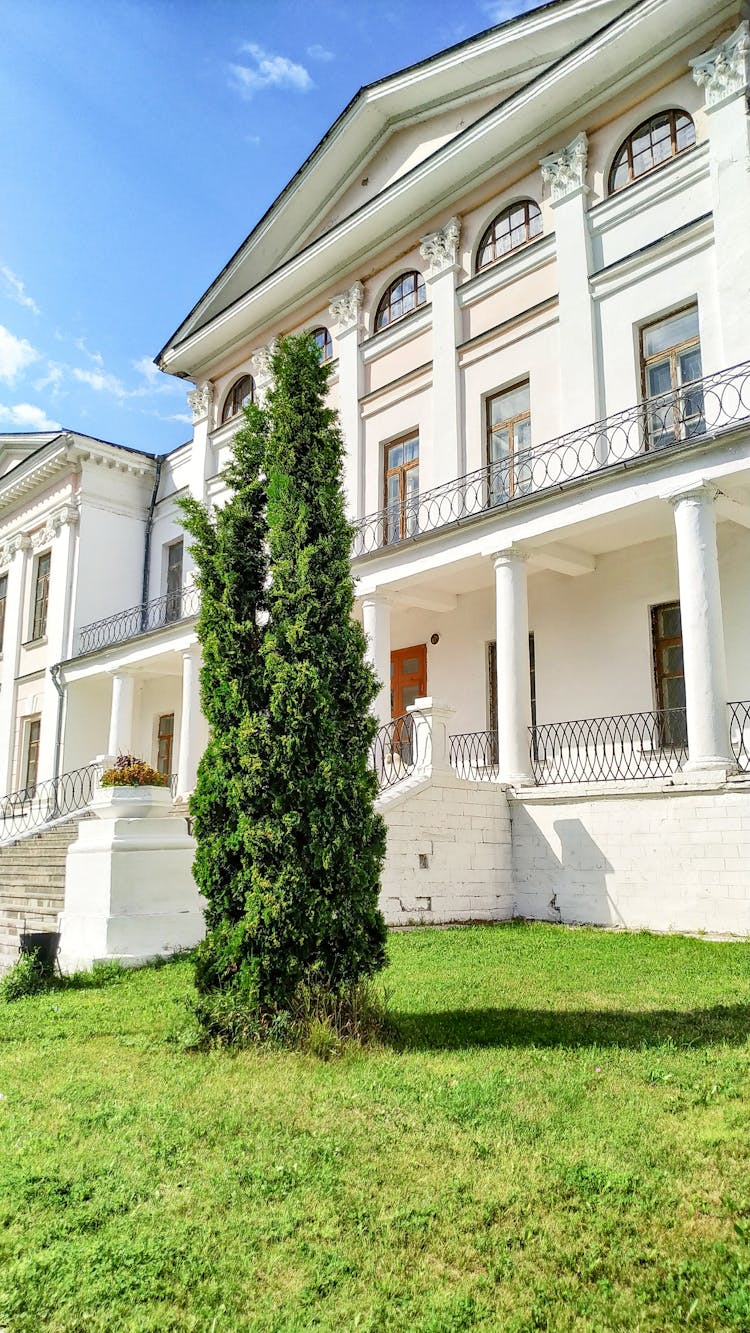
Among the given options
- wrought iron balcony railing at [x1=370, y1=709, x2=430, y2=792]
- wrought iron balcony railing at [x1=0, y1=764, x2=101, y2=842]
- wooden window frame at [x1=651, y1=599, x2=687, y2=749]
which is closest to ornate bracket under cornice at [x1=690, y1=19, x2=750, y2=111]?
wooden window frame at [x1=651, y1=599, x2=687, y2=749]

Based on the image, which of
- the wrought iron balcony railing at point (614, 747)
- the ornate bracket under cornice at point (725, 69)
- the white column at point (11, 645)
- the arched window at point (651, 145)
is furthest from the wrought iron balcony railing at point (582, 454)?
the white column at point (11, 645)

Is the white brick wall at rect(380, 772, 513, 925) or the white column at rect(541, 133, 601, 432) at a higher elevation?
the white column at rect(541, 133, 601, 432)

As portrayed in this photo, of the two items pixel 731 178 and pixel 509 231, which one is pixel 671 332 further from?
pixel 509 231

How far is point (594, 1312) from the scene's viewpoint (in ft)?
8.94

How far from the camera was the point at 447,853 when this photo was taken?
38.5 feet

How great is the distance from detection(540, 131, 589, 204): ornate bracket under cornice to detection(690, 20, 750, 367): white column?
218 centimetres

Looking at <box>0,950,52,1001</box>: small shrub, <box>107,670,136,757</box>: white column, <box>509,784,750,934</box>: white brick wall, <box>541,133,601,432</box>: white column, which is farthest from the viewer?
<box>107,670,136,757</box>: white column

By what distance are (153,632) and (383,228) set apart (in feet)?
31.5

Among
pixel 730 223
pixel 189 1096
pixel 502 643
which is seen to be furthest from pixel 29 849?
pixel 730 223

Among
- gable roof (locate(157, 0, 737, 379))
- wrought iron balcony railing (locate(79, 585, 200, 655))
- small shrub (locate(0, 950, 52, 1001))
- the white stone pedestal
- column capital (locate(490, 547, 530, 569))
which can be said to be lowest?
small shrub (locate(0, 950, 52, 1001))

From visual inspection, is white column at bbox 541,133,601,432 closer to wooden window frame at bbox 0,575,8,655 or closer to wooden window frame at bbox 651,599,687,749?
wooden window frame at bbox 651,599,687,749

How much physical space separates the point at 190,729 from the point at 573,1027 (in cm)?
1445

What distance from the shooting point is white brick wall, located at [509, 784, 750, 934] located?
10.2 m

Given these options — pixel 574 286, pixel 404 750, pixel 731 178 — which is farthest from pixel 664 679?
pixel 731 178
